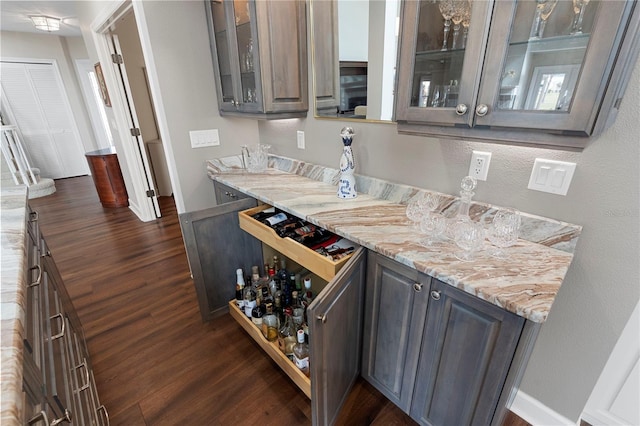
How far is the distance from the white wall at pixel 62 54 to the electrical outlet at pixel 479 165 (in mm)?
6787

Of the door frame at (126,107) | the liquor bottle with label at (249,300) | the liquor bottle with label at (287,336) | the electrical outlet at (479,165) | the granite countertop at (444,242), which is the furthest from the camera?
the door frame at (126,107)

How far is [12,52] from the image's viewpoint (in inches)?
181

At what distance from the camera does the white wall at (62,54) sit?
459 cm

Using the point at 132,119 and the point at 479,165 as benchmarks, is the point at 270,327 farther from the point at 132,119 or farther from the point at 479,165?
the point at 132,119

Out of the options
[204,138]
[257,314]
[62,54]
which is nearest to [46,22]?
[62,54]

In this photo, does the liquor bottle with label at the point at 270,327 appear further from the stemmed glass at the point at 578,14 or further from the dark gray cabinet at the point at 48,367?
the stemmed glass at the point at 578,14

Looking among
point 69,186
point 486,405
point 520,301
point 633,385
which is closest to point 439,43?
point 520,301

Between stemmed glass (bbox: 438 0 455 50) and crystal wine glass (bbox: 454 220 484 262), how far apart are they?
0.63m

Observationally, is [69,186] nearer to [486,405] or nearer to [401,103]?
[401,103]

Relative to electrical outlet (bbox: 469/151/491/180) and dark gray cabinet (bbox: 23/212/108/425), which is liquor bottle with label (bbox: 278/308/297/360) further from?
electrical outlet (bbox: 469/151/491/180)

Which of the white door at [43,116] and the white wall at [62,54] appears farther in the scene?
the white door at [43,116]

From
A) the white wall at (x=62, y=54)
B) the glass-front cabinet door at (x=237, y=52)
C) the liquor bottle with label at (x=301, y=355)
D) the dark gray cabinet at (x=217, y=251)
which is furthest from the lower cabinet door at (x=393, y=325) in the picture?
the white wall at (x=62, y=54)

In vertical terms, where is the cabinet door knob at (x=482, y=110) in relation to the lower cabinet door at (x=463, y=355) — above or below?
above

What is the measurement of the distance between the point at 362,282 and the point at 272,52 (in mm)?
1333
